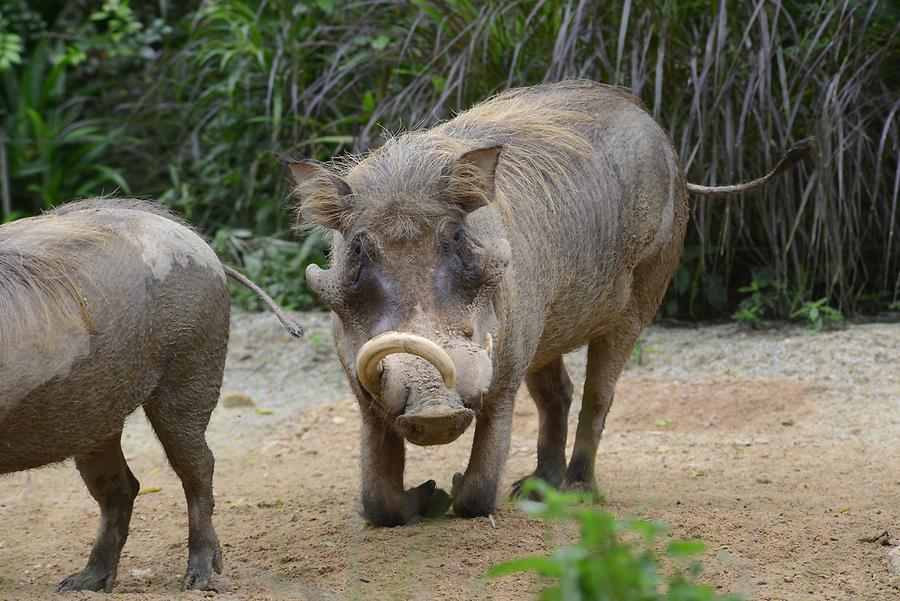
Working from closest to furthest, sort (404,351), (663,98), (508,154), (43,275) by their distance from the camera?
1. (404,351)
2. (43,275)
3. (508,154)
4. (663,98)

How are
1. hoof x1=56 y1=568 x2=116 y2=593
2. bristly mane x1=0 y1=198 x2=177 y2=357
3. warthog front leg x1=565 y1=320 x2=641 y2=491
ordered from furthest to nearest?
warthog front leg x1=565 y1=320 x2=641 y2=491
hoof x1=56 y1=568 x2=116 y2=593
bristly mane x1=0 y1=198 x2=177 y2=357

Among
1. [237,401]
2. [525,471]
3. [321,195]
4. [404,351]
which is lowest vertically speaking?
[237,401]

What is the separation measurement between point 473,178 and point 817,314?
2964 mm

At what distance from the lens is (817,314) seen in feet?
18.6

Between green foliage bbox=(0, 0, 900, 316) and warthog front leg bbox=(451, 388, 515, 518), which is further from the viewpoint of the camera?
green foliage bbox=(0, 0, 900, 316)

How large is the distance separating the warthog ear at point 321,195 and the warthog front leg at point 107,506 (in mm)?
811

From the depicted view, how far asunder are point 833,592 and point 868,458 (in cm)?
164

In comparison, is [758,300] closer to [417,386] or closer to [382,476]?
[382,476]

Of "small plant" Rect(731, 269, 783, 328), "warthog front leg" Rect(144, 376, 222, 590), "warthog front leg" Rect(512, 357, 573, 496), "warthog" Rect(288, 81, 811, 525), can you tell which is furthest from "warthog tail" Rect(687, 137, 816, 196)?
"warthog front leg" Rect(144, 376, 222, 590)

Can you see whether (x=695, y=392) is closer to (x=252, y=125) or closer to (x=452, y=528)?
(x=452, y=528)

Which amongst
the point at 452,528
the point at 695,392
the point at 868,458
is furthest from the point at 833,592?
the point at 695,392

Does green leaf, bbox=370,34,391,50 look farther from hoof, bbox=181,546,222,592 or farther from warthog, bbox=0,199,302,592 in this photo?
hoof, bbox=181,546,222,592

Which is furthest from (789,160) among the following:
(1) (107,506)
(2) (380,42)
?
(2) (380,42)

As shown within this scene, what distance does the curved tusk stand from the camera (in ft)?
9.16
